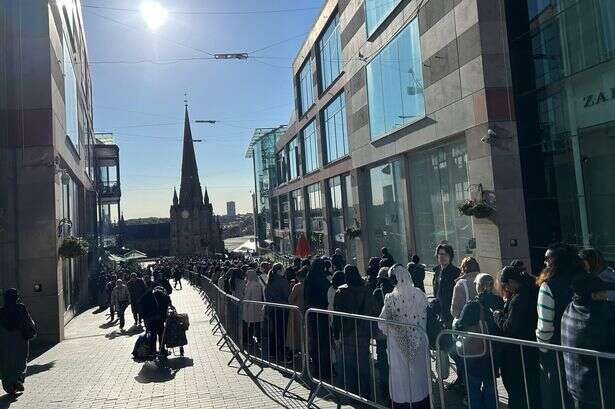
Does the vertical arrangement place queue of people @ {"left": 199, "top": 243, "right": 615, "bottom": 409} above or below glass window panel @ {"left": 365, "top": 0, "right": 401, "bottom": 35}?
below

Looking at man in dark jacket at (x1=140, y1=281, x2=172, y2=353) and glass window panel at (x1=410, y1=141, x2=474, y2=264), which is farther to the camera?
glass window panel at (x1=410, y1=141, x2=474, y2=264)

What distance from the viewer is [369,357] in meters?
5.78

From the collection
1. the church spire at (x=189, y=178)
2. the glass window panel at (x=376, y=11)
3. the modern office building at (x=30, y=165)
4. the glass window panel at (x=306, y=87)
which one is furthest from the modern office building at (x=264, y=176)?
the church spire at (x=189, y=178)

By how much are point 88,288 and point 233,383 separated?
2271cm

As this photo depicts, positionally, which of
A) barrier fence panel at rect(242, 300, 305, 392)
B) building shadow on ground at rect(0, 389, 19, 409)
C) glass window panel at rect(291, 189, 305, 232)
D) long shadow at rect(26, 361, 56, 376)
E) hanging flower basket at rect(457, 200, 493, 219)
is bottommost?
long shadow at rect(26, 361, 56, 376)

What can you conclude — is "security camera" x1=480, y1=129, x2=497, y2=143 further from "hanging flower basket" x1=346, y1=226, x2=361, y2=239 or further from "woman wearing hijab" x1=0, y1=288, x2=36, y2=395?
"woman wearing hijab" x1=0, y1=288, x2=36, y2=395

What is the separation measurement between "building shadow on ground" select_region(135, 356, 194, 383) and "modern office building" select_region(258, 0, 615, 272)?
818cm

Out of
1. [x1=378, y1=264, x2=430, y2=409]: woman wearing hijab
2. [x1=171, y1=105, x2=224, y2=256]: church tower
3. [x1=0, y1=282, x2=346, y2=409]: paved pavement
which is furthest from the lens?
[x1=171, y1=105, x2=224, y2=256]: church tower

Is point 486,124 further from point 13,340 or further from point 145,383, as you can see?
point 13,340

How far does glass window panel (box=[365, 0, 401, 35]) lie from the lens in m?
16.8

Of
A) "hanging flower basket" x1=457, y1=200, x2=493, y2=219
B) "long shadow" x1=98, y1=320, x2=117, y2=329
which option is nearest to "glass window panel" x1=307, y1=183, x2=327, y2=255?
"long shadow" x1=98, y1=320, x2=117, y2=329

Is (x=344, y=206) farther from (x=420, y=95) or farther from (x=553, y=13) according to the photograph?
(x=553, y=13)

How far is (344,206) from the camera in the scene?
934 inches

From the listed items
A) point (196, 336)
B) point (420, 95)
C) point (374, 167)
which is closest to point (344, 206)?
point (374, 167)
